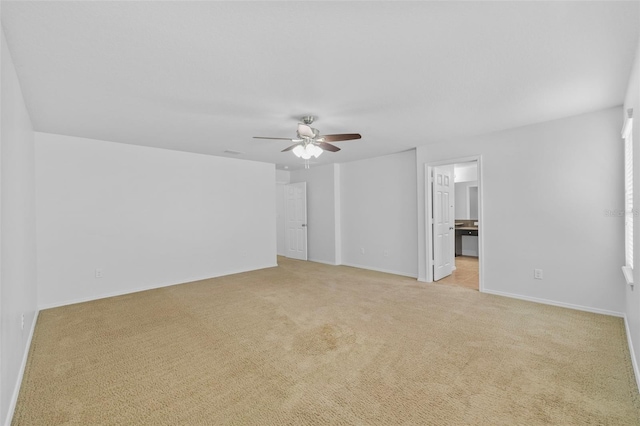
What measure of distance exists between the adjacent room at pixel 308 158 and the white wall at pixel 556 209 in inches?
0.8

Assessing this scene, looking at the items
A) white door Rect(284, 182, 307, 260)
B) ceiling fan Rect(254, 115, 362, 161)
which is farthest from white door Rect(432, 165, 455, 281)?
white door Rect(284, 182, 307, 260)

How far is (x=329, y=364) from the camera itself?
7.78 ft

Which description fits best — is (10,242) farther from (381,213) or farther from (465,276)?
(465,276)

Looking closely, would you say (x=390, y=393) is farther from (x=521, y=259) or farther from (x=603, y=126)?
(x=603, y=126)

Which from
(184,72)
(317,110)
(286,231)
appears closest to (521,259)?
(317,110)

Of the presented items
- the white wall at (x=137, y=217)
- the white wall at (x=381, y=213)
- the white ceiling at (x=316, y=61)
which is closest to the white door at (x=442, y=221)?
the white wall at (x=381, y=213)

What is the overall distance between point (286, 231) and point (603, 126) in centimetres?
648

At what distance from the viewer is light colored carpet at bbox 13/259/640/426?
1.81 m

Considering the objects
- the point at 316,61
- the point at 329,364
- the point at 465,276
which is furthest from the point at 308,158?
the point at 465,276

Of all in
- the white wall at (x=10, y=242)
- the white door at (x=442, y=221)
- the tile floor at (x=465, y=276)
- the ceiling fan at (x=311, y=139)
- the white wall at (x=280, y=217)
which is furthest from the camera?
the white wall at (x=280, y=217)

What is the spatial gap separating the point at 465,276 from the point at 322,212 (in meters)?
3.34

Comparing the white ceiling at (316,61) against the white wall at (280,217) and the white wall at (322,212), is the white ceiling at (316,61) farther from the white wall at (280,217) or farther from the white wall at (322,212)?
the white wall at (280,217)

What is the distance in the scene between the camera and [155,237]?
4.89 m

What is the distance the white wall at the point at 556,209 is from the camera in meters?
3.28
